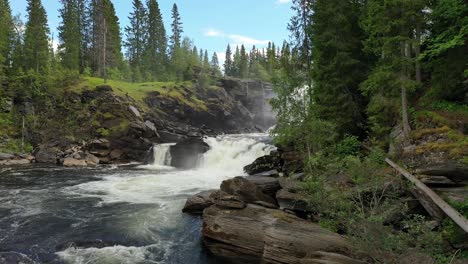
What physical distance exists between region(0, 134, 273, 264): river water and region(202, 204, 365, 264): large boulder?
1039mm

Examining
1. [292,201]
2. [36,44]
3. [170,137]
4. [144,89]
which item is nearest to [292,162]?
[292,201]

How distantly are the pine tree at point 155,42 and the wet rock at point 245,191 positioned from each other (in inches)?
2518

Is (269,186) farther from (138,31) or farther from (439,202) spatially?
(138,31)

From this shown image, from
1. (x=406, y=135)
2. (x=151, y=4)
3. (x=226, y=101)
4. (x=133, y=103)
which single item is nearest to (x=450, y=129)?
(x=406, y=135)

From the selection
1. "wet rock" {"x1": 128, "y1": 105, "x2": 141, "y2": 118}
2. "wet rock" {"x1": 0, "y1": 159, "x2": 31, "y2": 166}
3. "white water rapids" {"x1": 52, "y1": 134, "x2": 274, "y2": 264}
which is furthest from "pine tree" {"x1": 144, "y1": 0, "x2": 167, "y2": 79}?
"wet rock" {"x1": 0, "y1": 159, "x2": 31, "y2": 166}

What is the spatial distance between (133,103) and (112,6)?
31.7 metres

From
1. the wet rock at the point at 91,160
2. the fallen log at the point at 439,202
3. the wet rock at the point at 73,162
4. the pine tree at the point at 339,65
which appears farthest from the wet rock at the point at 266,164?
the wet rock at the point at 73,162

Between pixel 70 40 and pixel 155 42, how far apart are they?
22121mm

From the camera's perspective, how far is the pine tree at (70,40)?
5716cm

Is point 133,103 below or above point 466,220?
above

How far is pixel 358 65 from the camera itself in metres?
22.0

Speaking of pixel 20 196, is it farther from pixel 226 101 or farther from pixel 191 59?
pixel 191 59

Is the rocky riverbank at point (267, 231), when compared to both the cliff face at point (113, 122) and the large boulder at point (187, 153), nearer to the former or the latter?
the large boulder at point (187, 153)

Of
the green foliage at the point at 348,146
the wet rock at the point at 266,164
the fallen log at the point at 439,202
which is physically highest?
the green foliage at the point at 348,146
